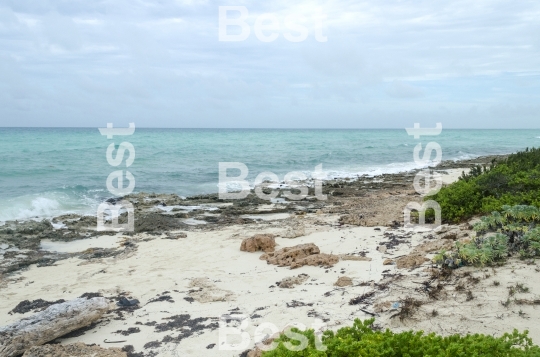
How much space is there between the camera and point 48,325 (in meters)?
5.42

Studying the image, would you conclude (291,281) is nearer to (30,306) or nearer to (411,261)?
(411,261)

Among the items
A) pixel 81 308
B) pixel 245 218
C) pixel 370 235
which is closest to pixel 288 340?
pixel 81 308

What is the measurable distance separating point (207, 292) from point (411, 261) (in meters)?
3.32

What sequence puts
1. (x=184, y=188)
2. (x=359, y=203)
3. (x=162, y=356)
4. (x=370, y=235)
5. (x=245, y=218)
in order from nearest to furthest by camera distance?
(x=162, y=356) < (x=370, y=235) < (x=245, y=218) < (x=359, y=203) < (x=184, y=188)

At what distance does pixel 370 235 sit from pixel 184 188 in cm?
1302

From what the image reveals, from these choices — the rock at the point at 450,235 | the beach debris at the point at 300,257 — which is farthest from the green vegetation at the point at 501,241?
the beach debris at the point at 300,257

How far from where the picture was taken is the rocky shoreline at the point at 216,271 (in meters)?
5.70

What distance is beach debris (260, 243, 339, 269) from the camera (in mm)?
7734

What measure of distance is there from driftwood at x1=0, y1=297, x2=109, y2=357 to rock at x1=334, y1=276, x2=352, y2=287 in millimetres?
3379

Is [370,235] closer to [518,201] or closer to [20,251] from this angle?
[518,201]

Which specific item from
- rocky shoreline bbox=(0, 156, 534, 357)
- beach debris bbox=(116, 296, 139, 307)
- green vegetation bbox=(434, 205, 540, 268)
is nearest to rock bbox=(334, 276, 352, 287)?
rocky shoreline bbox=(0, 156, 534, 357)

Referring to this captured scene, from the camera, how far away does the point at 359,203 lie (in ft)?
47.2

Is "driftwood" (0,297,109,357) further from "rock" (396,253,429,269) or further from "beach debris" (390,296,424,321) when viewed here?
"rock" (396,253,429,269)

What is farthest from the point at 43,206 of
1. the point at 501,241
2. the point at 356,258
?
the point at 501,241
